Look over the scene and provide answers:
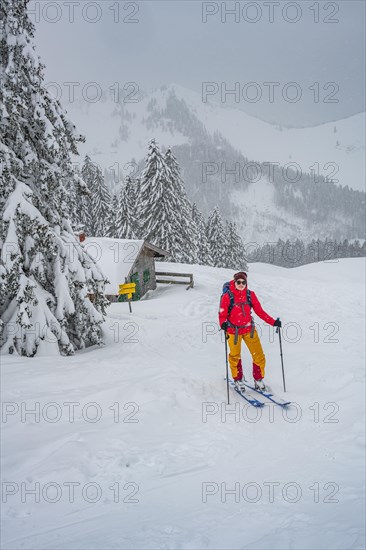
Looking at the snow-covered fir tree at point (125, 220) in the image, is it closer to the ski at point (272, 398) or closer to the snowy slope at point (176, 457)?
the snowy slope at point (176, 457)

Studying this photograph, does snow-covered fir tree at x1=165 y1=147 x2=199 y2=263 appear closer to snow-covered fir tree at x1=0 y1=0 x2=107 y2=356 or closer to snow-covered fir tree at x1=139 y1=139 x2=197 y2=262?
snow-covered fir tree at x1=139 y1=139 x2=197 y2=262

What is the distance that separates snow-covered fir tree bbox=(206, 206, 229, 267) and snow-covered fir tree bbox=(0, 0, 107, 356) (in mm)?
41094

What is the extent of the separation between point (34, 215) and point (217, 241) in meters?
43.2

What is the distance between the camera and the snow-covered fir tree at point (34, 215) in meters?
8.27

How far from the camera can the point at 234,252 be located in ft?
171

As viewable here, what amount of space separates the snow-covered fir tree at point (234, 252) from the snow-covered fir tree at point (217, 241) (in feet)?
2.86

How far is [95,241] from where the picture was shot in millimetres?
25969

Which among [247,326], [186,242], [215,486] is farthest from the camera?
[186,242]

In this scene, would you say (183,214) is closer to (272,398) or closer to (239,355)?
(239,355)

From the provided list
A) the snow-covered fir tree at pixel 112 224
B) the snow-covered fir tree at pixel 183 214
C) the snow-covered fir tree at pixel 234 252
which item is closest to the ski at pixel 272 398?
the snow-covered fir tree at pixel 183 214

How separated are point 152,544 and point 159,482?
3.74 ft

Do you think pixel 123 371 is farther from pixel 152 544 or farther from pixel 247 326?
pixel 152 544

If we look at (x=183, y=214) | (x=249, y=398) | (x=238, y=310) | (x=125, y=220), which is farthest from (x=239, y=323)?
(x=125, y=220)

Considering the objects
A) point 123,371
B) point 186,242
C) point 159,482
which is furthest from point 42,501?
point 186,242
